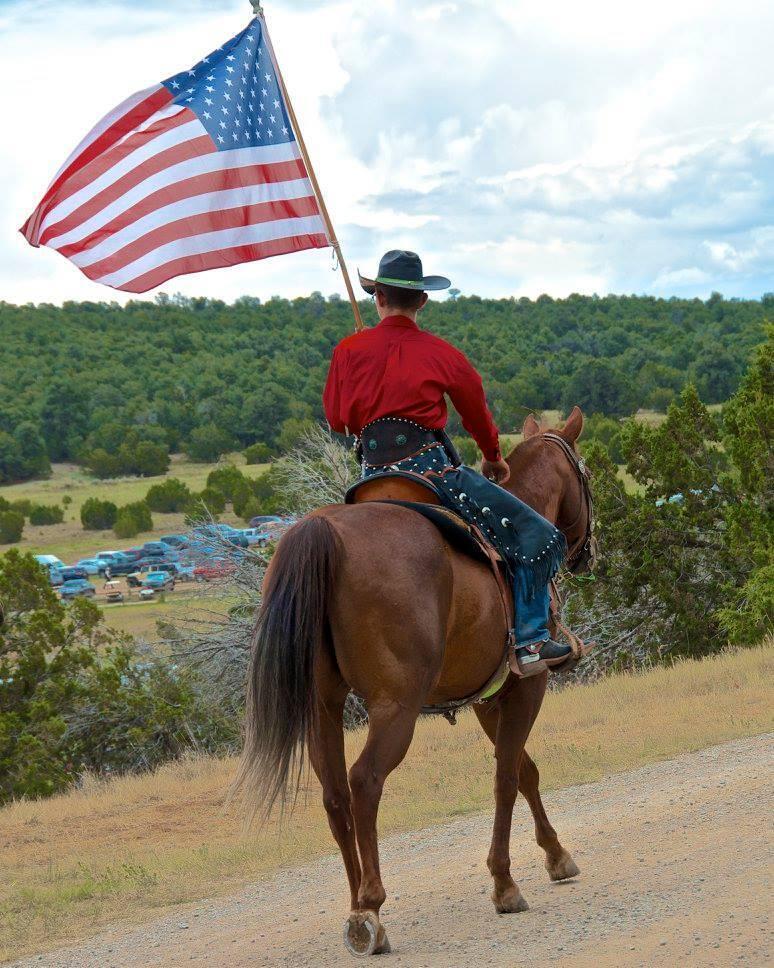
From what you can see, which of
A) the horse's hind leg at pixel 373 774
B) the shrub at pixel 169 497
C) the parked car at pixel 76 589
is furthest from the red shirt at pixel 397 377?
the shrub at pixel 169 497

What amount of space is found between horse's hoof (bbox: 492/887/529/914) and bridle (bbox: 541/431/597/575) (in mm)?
1959

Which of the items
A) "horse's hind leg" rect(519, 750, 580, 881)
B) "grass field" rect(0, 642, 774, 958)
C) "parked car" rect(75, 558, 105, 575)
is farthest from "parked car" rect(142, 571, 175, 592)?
"horse's hind leg" rect(519, 750, 580, 881)

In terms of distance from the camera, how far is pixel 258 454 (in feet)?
261

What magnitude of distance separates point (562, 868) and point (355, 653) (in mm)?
2098

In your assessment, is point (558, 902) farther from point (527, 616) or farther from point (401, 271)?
point (401, 271)

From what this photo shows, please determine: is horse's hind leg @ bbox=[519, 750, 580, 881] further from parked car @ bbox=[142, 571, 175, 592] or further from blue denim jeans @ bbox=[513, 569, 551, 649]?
parked car @ bbox=[142, 571, 175, 592]

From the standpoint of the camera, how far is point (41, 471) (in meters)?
94.5

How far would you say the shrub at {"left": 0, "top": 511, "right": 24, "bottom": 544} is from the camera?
7556cm

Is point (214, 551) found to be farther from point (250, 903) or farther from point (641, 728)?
point (250, 903)

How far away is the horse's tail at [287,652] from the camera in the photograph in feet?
18.2

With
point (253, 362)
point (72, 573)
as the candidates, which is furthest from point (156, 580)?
point (253, 362)

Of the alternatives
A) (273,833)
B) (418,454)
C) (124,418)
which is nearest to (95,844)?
(273,833)

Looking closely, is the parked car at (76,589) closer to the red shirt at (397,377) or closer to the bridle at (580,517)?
the bridle at (580,517)

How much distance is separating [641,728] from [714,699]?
3.85ft
